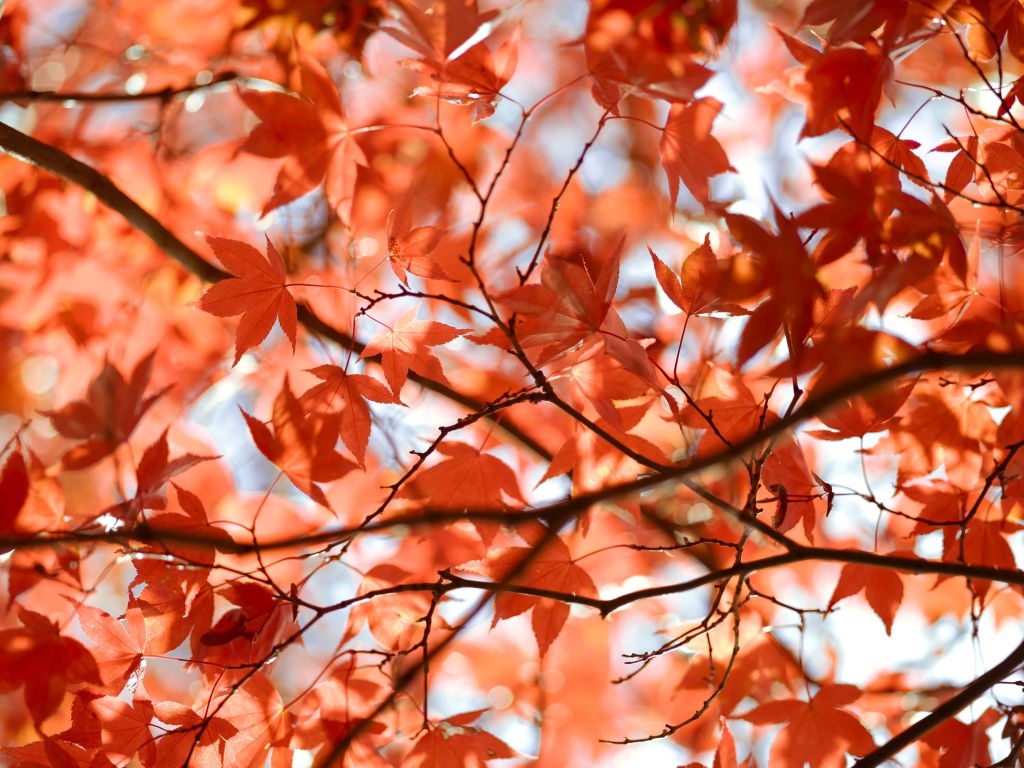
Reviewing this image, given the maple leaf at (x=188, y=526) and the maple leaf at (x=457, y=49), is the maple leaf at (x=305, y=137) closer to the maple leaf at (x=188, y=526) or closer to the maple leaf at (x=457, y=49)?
the maple leaf at (x=457, y=49)

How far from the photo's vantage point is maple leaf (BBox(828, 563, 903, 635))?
926 mm

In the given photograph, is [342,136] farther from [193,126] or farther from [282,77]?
[193,126]

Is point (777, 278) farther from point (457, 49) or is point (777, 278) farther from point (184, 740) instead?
point (184, 740)

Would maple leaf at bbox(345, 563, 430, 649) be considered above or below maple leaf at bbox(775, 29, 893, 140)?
below

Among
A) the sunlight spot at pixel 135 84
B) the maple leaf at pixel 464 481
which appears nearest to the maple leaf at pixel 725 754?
the maple leaf at pixel 464 481

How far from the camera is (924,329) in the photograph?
1.47 metres

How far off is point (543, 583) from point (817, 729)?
1.34ft

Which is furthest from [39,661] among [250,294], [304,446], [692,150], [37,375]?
[37,375]

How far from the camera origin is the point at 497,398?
1.13m

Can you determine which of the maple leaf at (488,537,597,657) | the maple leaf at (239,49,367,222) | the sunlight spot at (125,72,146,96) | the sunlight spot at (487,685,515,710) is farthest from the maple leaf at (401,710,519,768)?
the sunlight spot at (125,72,146,96)

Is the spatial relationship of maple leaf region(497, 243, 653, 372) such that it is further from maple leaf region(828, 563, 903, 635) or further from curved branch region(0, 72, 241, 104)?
curved branch region(0, 72, 241, 104)

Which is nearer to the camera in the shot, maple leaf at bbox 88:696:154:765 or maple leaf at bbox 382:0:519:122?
maple leaf at bbox 382:0:519:122

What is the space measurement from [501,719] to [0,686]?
1.13 m

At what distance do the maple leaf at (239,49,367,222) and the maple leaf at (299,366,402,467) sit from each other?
267 millimetres
